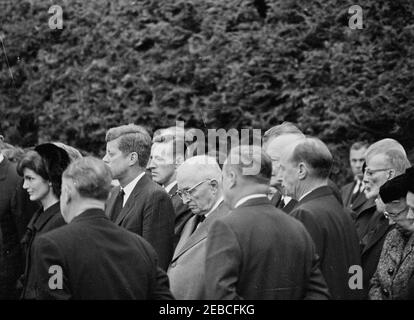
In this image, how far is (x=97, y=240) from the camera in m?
4.61

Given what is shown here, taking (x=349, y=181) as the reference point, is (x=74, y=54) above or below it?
above

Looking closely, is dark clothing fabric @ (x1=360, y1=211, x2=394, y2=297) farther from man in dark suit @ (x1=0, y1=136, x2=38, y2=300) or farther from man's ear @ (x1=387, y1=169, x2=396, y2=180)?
man in dark suit @ (x1=0, y1=136, x2=38, y2=300)

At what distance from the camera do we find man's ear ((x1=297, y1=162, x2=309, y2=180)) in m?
5.54

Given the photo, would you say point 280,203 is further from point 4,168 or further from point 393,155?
point 4,168

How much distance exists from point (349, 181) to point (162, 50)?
10.00ft

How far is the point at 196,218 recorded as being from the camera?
6426 millimetres

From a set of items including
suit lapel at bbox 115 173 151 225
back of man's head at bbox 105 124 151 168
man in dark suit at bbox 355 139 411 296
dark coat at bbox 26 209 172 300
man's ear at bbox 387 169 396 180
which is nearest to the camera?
dark coat at bbox 26 209 172 300

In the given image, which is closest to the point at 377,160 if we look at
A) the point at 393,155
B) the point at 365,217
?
the point at 393,155

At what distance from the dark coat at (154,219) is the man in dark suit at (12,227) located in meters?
1.06

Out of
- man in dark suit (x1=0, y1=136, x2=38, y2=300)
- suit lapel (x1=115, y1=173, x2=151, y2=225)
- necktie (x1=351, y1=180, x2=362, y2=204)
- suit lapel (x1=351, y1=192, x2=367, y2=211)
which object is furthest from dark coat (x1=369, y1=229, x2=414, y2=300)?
necktie (x1=351, y1=180, x2=362, y2=204)

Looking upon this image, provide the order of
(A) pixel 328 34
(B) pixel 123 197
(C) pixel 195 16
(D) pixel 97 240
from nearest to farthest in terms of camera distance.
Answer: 1. (D) pixel 97 240
2. (B) pixel 123 197
3. (A) pixel 328 34
4. (C) pixel 195 16

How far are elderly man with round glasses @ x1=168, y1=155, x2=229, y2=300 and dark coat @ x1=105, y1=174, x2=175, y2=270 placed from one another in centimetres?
14

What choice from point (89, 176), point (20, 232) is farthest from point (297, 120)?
point (89, 176)
